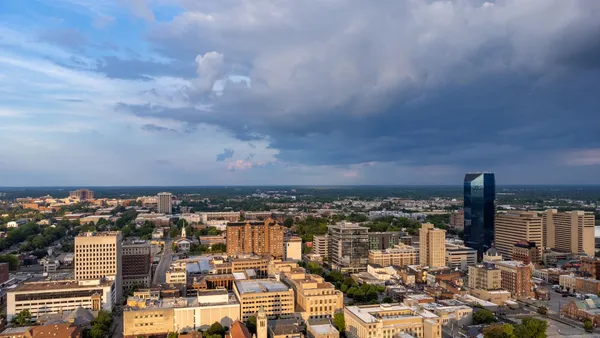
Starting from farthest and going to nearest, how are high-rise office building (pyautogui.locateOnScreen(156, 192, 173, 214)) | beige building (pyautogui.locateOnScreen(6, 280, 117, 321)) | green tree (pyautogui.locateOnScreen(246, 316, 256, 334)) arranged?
high-rise office building (pyautogui.locateOnScreen(156, 192, 173, 214)) → beige building (pyautogui.locateOnScreen(6, 280, 117, 321)) → green tree (pyautogui.locateOnScreen(246, 316, 256, 334))

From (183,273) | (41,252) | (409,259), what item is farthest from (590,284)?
(41,252)

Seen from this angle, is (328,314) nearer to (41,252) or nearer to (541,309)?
(541,309)

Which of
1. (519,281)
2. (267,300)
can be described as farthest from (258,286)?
(519,281)

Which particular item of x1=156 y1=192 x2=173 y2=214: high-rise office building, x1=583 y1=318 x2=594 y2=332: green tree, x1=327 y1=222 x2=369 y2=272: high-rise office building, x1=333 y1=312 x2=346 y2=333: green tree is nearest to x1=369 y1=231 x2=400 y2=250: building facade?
x1=327 y1=222 x2=369 y2=272: high-rise office building

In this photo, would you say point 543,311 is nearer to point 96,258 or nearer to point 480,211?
point 480,211

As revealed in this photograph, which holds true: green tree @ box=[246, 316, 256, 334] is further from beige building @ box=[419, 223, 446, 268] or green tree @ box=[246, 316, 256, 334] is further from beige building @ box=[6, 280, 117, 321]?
beige building @ box=[419, 223, 446, 268]

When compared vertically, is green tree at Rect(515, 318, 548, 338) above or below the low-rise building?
above
